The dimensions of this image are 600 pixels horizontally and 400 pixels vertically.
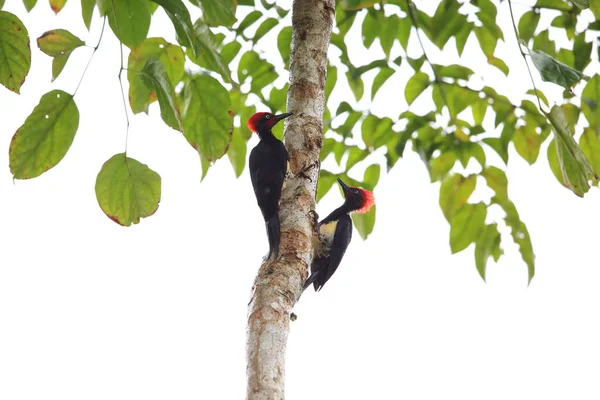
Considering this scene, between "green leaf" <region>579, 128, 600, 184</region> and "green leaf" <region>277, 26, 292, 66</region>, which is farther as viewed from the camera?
"green leaf" <region>277, 26, 292, 66</region>

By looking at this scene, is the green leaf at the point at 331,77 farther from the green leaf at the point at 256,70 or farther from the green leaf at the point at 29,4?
the green leaf at the point at 29,4

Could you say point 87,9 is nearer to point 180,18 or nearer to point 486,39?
point 180,18

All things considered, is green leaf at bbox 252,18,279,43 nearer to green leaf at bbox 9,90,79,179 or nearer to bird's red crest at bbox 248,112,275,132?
bird's red crest at bbox 248,112,275,132

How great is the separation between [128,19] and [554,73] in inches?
47.3

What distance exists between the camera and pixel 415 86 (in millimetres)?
3309

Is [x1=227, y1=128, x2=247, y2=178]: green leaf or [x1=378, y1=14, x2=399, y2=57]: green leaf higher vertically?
[x1=378, y1=14, x2=399, y2=57]: green leaf

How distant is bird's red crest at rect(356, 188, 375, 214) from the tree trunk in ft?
3.65

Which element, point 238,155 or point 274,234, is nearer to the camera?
point 274,234

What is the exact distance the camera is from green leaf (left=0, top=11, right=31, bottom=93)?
1.62m

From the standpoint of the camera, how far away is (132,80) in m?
2.54

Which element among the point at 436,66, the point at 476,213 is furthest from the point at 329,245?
the point at 436,66

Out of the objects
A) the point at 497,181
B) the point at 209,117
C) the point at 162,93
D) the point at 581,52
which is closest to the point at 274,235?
the point at 209,117

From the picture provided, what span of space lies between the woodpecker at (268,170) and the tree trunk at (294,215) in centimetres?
5

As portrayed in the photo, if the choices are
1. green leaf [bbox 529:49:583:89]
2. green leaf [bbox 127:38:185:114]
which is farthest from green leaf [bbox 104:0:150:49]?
green leaf [bbox 529:49:583:89]
